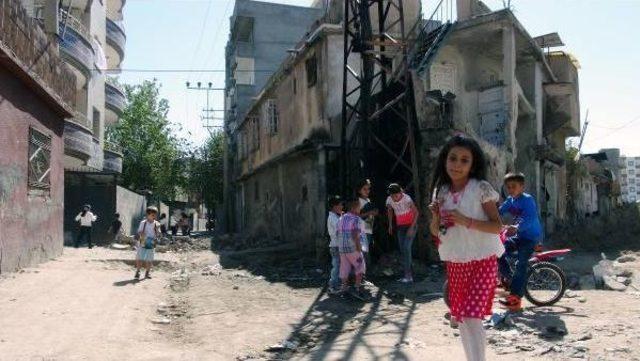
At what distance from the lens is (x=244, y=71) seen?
110ft

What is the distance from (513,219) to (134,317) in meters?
4.83

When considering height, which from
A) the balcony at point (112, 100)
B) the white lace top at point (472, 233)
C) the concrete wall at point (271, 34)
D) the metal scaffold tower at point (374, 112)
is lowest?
the white lace top at point (472, 233)

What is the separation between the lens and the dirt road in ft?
16.3

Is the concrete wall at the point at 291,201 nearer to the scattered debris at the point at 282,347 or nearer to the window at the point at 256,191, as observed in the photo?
the window at the point at 256,191

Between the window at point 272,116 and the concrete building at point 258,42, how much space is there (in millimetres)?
11285

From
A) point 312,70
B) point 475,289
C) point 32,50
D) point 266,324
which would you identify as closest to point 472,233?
point 475,289

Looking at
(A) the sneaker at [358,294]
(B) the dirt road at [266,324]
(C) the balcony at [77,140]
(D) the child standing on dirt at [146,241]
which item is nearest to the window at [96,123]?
(C) the balcony at [77,140]

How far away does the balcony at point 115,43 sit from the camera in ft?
82.5

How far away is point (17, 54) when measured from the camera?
912cm

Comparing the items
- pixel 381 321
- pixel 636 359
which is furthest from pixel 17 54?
pixel 636 359

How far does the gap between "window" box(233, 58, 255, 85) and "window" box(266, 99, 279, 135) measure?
41.8 feet

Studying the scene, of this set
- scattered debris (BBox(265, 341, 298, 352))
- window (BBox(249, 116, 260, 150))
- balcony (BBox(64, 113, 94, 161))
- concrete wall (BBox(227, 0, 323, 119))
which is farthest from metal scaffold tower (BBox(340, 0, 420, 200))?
concrete wall (BBox(227, 0, 323, 119))

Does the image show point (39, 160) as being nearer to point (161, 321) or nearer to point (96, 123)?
point (161, 321)

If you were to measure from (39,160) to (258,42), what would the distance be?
23.1m
